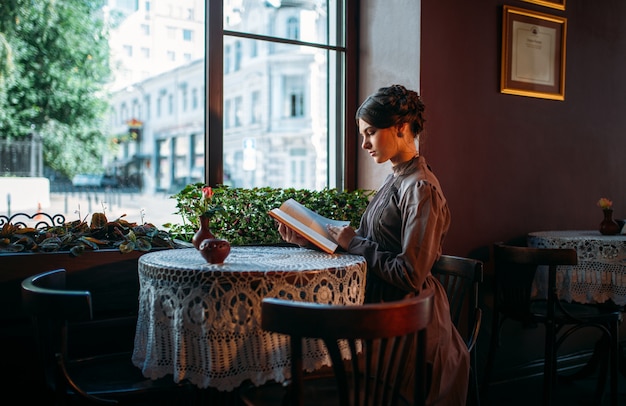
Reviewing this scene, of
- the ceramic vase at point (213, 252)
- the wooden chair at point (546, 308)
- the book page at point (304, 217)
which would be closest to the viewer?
the ceramic vase at point (213, 252)

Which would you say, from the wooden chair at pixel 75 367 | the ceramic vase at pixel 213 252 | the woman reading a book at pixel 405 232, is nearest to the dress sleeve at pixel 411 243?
the woman reading a book at pixel 405 232

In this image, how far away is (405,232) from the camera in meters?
1.98

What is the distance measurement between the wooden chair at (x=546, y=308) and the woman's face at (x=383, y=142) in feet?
2.98

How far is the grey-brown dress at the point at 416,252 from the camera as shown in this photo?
195 cm

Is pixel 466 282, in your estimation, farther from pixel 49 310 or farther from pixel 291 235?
pixel 49 310

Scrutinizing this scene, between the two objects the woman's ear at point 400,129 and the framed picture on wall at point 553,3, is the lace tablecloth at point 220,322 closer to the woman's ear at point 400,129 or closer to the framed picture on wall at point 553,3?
the woman's ear at point 400,129

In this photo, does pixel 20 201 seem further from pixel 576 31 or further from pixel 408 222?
pixel 576 31

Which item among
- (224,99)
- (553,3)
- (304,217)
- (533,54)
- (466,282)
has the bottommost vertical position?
(466,282)

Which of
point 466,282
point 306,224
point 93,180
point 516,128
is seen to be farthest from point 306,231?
point 516,128

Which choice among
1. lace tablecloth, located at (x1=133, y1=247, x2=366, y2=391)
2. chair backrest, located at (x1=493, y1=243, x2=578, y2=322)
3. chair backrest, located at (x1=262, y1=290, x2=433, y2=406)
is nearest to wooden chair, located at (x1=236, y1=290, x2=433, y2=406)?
chair backrest, located at (x1=262, y1=290, x2=433, y2=406)

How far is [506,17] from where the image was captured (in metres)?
3.39

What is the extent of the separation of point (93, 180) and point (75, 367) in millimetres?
1378

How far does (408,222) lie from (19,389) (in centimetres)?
174

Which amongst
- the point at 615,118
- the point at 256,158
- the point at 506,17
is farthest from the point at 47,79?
the point at 615,118
